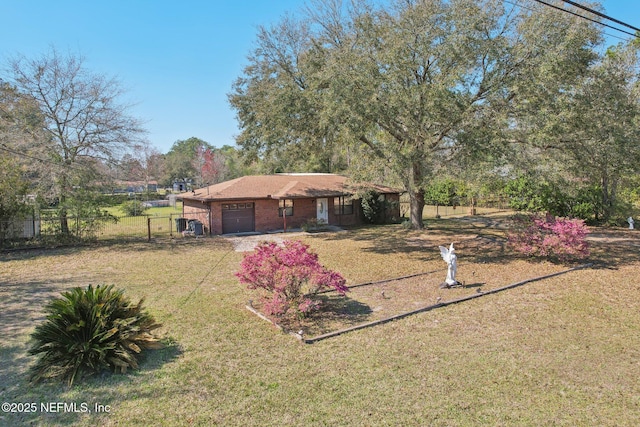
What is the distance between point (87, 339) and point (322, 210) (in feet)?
59.3

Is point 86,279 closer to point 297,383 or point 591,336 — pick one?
point 297,383

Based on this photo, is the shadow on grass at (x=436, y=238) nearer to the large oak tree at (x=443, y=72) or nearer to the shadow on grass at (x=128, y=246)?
the large oak tree at (x=443, y=72)

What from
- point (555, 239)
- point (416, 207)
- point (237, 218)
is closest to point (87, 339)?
point (555, 239)

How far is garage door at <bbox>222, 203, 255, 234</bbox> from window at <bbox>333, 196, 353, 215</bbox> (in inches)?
217

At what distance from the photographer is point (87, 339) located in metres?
5.52

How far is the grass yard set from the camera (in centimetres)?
438

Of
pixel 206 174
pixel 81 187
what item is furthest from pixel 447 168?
pixel 206 174

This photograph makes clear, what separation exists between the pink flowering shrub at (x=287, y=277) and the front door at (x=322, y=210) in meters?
15.1

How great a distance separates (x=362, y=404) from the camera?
4.53 metres

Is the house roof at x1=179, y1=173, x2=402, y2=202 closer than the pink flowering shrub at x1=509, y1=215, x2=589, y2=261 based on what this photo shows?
No

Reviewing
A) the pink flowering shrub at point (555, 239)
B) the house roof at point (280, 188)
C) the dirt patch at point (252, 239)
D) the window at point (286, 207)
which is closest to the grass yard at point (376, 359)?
the pink flowering shrub at point (555, 239)

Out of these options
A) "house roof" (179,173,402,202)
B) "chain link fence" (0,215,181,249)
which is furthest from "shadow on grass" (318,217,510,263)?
"chain link fence" (0,215,181,249)

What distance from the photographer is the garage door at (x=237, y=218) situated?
20500 mm

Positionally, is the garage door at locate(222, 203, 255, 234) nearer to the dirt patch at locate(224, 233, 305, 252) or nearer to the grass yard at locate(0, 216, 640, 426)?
the dirt patch at locate(224, 233, 305, 252)
